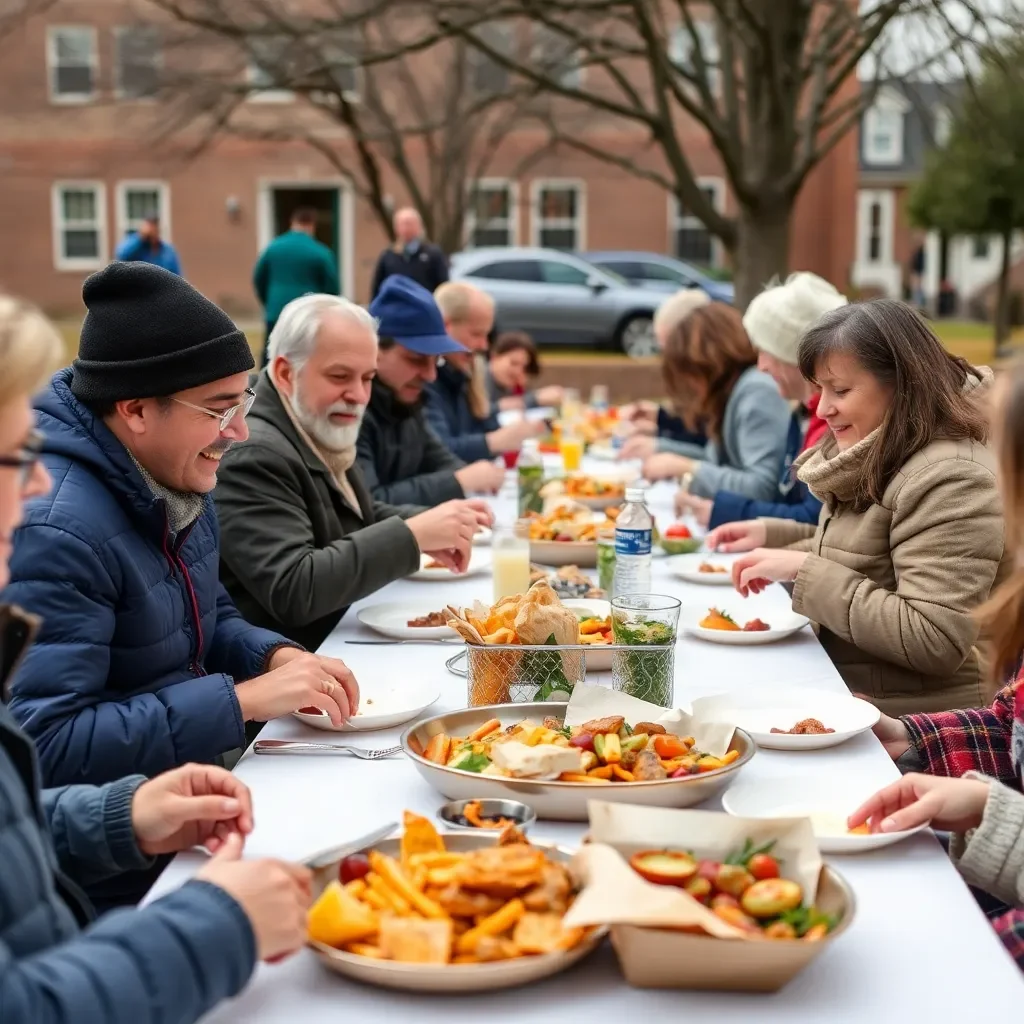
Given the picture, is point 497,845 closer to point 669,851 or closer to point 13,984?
point 669,851

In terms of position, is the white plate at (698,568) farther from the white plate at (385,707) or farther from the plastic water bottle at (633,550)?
the white plate at (385,707)

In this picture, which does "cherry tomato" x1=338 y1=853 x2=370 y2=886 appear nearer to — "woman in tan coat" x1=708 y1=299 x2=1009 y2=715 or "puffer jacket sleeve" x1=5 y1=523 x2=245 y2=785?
"puffer jacket sleeve" x1=5 y1=523 x2=245 y2=785

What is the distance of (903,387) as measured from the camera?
306 cm

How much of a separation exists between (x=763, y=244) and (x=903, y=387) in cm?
754

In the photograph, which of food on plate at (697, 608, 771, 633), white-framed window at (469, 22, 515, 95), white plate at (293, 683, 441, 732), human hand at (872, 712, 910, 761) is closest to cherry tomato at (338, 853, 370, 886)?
white plate at (293, 683, 441, 732)

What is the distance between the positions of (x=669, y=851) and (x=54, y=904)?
0.68m

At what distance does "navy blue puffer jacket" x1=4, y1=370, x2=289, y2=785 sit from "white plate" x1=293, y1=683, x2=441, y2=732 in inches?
6.3

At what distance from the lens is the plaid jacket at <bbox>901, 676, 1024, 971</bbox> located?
239 cm

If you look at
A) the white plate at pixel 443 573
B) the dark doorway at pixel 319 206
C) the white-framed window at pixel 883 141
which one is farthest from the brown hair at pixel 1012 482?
A: the white-framed window at pixel 883 141

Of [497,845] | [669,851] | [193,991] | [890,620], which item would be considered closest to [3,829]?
[193,991]

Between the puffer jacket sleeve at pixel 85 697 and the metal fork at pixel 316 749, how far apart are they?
0.05 metres

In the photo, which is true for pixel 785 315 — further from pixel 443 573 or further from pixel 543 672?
pixel 543 672

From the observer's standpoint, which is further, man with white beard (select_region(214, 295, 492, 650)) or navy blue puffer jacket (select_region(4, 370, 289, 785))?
man with white beard (select_region(214, 295, 492, 650))

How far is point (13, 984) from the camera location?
124 centimetres
